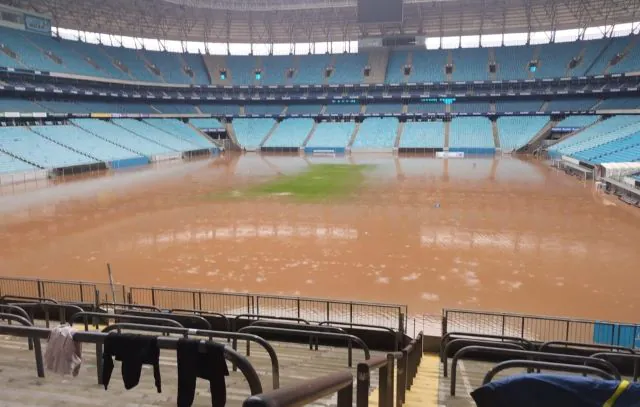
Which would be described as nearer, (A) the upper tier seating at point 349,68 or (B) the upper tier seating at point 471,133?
(B) the upper tier seating at point 471,133

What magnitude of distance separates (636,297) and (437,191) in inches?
752

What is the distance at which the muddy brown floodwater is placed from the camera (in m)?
15.0

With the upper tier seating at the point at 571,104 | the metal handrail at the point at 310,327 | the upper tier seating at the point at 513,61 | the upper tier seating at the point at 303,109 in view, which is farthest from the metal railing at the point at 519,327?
the upper tier seating at the point at 303,109

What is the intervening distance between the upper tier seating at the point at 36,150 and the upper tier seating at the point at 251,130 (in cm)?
2770

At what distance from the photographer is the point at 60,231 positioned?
2255 cm

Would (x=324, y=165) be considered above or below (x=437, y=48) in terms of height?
below

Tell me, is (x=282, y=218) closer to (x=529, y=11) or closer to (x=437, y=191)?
(x=437, y=191)

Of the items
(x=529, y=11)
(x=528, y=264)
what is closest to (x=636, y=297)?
(x=528, y=264)

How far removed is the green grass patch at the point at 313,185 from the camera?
1251 inches

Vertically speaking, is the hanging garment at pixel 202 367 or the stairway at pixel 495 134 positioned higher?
the stairway at pixel 495 134

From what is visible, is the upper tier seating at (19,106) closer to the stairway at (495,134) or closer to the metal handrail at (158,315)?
the metal handrail at (158,315)

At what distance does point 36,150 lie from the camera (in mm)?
44781

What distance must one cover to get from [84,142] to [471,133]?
48.1 m

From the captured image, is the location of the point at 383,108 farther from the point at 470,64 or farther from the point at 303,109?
the point at 470,64
